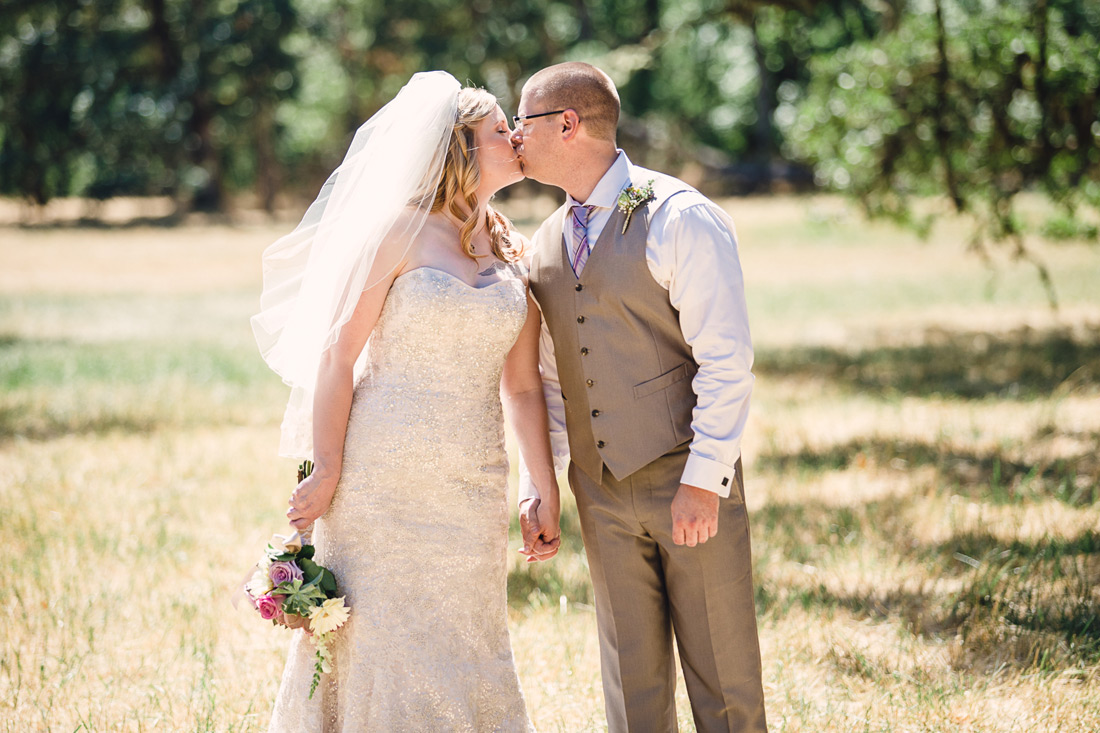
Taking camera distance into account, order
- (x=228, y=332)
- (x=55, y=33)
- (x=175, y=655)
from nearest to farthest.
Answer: (x=175, y=655) < (x=228, y=332) < (x=55, y=33)

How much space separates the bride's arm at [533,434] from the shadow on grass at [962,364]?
7.66 meters

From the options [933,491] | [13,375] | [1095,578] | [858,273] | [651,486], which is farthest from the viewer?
[858,273]

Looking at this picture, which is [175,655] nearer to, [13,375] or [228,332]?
[13,375]

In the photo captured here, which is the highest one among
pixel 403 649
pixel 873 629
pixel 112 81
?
pixel 112 81

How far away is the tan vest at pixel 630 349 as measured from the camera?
10.8ft

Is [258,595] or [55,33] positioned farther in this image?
[55,33]

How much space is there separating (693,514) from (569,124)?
4.46 feet

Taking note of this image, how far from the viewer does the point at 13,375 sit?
41.5 feet

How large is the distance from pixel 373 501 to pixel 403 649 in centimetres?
53

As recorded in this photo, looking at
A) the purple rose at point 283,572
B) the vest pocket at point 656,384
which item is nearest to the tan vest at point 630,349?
the vest pocket at point 656,384

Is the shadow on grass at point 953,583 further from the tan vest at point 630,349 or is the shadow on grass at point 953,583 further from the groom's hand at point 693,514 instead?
the tan vest at point 630,349

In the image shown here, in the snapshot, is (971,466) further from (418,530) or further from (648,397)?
(418,530)

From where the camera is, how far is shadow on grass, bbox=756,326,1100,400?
10820 mm

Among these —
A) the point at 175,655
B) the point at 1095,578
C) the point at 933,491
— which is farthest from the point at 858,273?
the point at 175,655
